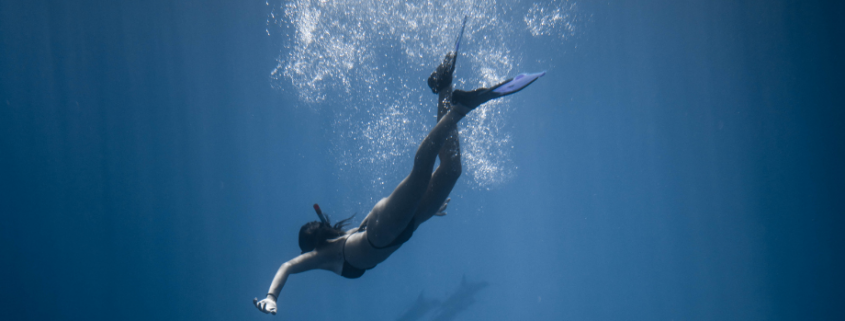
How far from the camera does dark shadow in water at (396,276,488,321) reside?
20.6 metres

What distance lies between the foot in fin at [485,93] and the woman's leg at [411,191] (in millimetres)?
65

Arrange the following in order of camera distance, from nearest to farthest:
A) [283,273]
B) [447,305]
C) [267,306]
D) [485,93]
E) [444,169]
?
[267,306], [485,93], [283,273], [444,169], [447,305]

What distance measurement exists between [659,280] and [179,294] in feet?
121

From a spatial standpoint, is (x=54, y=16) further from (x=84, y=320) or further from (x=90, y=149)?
(x=84, y=320)

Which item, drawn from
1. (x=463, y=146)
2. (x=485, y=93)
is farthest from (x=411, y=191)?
(x=463, y=146)

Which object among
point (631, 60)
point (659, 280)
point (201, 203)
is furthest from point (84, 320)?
point (659, 280)

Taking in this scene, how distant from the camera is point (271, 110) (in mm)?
16672

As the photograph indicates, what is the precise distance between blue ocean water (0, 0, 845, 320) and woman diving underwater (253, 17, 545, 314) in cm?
990

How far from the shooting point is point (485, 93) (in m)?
2.31

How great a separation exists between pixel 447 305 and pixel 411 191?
20873mm

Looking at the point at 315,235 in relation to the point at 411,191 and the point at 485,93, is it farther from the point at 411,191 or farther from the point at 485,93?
the point at 485,93

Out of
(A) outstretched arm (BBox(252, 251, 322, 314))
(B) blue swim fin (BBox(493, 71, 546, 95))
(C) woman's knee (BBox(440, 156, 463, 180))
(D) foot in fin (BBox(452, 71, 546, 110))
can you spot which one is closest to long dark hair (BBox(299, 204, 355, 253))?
(A) outstretched arm (BBox(252, 251, 322, 314))

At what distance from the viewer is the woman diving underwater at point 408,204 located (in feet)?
7.46

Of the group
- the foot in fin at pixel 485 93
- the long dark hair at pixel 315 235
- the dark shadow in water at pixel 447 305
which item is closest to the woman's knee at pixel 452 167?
the foot in fin at pixel 485 93
